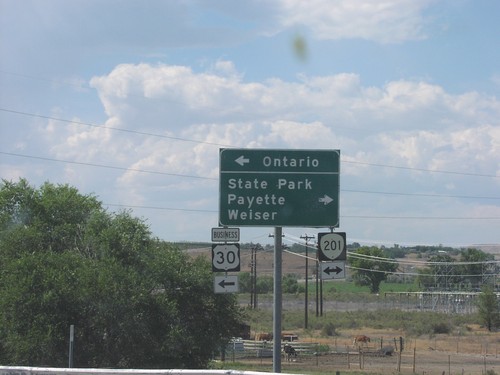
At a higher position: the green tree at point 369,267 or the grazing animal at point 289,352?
the green tree at point 369,267

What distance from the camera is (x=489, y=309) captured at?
84000mm

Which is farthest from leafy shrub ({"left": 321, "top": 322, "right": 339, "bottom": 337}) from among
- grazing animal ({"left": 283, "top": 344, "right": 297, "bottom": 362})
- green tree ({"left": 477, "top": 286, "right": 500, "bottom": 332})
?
grazing animal ({"left": 283, "top": 344, "right": 297, "bottom": 362})

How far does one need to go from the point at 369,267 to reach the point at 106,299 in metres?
142

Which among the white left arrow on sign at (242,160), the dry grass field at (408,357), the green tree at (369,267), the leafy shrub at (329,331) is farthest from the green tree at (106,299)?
the green tree at (369,267)

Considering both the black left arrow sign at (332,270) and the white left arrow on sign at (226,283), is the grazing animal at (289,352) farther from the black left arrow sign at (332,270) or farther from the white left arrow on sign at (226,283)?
the black left arrow sign at (332,270)

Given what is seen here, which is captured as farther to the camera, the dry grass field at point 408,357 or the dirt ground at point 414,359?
the dirt ground at point 414,359

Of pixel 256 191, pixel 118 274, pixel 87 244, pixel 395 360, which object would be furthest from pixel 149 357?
pixel 395 360

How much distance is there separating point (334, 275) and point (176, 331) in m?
7.45

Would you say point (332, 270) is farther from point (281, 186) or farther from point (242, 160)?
point (242, 160)

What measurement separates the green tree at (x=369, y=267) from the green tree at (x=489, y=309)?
66.1m

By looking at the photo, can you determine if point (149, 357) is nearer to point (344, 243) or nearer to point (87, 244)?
point (87, 244)

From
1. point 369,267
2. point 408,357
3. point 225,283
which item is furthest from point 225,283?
point 369,267

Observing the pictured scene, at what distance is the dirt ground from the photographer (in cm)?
4566

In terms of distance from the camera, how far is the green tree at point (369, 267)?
518ft
